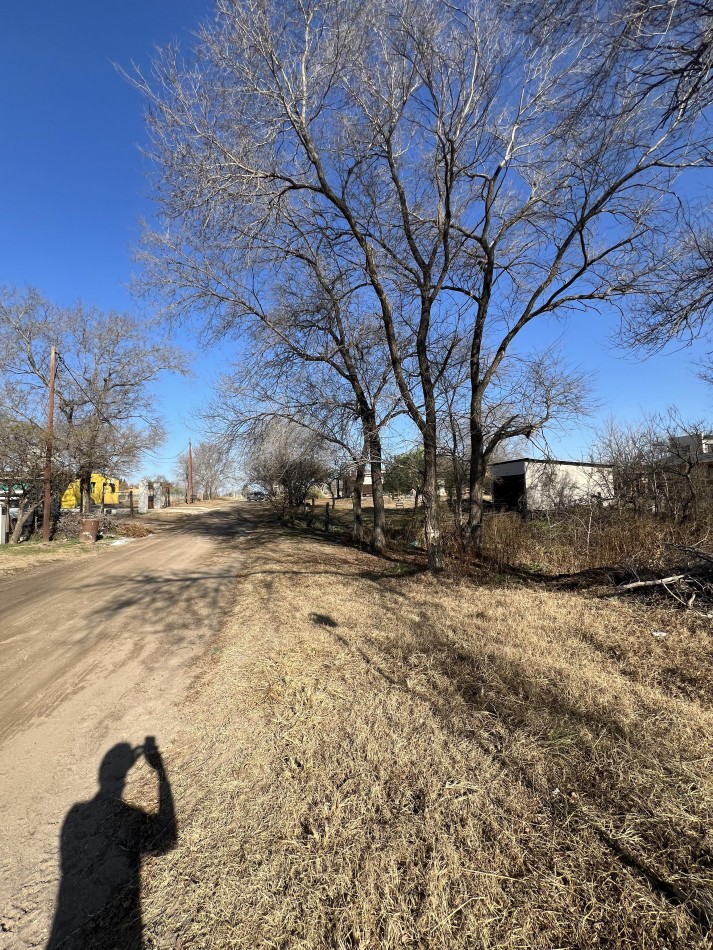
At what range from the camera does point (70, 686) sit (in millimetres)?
4582

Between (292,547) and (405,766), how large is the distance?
12.3m

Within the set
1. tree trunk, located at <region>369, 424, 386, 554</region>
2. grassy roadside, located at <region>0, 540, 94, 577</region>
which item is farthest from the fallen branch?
grassy roadside, located at <region>0, 540, 94, 577</region>

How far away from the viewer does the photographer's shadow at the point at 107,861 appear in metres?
2.06

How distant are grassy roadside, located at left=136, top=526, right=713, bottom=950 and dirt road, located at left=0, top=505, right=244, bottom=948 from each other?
19.8 inches

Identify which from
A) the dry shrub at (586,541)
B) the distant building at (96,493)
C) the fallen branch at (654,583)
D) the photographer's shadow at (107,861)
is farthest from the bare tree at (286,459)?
the photographer's shadow at (107,861)

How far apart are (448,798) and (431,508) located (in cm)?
743

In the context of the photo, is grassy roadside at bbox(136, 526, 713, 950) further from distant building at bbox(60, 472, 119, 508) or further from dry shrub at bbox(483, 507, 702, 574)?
distant building at bbox(60, 472, 119, 508)

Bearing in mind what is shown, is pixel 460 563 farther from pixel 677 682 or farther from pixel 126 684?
pixel 126 684

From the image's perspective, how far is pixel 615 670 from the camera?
4270 millimetres

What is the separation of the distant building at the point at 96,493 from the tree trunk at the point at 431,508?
1714cm

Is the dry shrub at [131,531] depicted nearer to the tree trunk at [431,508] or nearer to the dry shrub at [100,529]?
the dry shrub at [100,529]

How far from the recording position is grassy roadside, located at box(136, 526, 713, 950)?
1.99 metres

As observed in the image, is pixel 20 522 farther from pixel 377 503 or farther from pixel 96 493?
pixel 96 493

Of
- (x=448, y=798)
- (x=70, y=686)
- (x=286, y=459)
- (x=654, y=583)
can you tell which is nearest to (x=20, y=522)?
(x=286, y=459)
